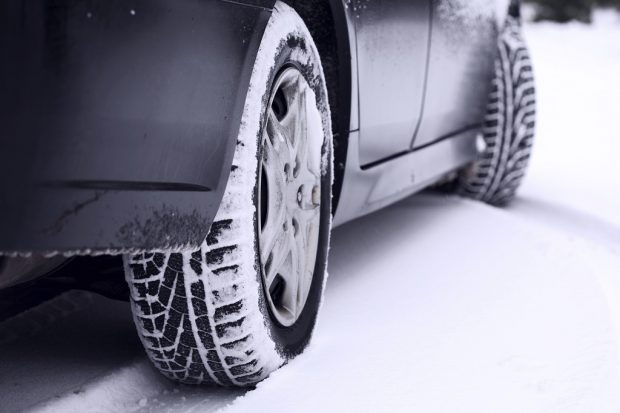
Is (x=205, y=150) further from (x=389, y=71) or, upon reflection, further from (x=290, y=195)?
(x=389, y=71)

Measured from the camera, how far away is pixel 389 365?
221 centimetres

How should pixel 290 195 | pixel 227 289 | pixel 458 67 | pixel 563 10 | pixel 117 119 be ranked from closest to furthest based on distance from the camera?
pixel 117 119, pixel 227 289, pixel 290 195, pixel 458 67, pixel 563 10

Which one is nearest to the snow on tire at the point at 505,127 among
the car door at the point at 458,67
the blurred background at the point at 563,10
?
the car door at the point at 458,67

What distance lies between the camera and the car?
1.42 metres

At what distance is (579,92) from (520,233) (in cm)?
486

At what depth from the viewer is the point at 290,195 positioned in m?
2.20

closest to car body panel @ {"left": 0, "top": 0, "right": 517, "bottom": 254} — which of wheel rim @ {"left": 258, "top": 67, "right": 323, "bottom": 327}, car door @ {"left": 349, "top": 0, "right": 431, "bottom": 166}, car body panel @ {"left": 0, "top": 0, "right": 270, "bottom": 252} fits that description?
car body panel @ {"left": 0, "top": 0, "right": 270, "bottom": 252}

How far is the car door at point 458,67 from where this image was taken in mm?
3021

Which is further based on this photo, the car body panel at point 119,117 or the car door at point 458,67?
the car door at point 458,67

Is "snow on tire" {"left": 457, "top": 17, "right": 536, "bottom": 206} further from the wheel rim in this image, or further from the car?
the wheel rim

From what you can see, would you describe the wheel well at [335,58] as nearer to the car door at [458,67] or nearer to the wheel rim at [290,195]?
the wheel rim at [290,195]

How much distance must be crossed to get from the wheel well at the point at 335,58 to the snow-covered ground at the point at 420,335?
419mm

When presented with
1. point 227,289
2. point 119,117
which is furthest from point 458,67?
point 119,117

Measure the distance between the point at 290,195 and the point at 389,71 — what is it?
0.59 meters
